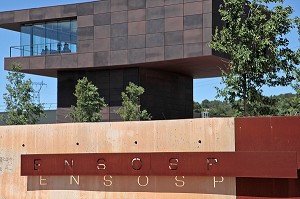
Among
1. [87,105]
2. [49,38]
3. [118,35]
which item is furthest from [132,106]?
[49,38]

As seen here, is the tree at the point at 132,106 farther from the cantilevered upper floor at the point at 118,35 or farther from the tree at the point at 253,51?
the tree at the point at 253,51

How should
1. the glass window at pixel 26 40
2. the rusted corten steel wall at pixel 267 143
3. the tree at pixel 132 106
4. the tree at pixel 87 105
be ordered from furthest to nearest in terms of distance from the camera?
the glass window at pixel 26 40, the tree at pixel 87 105, the tree at pixel 132 106, the rusted corten steel wall at pixel 267 143

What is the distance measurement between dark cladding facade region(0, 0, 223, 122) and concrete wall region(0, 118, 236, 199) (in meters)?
21.9

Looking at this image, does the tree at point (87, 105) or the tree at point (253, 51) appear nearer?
the tree at point (253, 51)

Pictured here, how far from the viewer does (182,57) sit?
3897 cm

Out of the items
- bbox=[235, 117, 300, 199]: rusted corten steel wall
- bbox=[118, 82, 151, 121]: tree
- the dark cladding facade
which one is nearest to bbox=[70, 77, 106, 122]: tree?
bbox=[118, 82, 151, 121]: tree

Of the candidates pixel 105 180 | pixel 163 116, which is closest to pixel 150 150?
pixel 105 180

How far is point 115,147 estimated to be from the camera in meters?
16.8

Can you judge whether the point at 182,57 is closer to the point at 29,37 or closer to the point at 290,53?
the point at 29,37

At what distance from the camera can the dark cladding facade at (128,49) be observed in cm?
3894

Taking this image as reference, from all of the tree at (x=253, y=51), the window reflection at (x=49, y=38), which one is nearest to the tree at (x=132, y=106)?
the window reflection at (x=49, y=38)

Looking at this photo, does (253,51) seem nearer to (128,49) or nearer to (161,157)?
(161,157)

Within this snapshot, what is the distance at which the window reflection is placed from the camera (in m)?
43.5

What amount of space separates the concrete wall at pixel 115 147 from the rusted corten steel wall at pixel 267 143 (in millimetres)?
292
